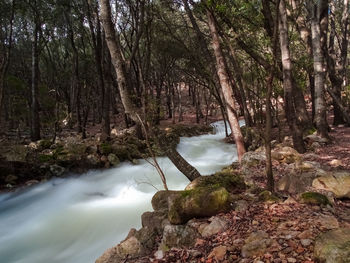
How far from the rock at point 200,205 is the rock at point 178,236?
162 millimetres

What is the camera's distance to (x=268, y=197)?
393 cm

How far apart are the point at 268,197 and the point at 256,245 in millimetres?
1401

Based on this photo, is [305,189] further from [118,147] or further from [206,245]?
[118,147]

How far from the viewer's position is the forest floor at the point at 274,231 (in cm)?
251

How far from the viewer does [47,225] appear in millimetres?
6918

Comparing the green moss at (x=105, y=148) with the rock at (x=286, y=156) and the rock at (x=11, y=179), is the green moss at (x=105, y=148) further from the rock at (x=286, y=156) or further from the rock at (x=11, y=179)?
the rock at (x=286, y=156)

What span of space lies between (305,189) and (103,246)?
4.41 meters

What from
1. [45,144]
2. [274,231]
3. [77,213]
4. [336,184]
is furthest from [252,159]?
[45,144]

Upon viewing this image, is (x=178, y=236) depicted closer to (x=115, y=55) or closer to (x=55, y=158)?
(x=115, y=55)

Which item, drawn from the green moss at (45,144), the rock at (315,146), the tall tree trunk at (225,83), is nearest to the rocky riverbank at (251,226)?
the tall tree trunk at (225,83)

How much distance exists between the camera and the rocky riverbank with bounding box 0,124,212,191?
9461 mm

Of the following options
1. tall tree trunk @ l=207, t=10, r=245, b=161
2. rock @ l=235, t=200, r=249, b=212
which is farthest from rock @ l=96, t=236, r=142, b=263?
tall tree trunk @ l=207, t=10, r=245, b=161

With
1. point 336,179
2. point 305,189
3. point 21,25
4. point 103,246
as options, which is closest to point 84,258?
point 103,246

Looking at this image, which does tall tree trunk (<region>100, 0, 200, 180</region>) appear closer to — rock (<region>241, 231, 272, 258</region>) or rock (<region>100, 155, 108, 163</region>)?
rock (<region>241, 231, 272, 258</region>)
